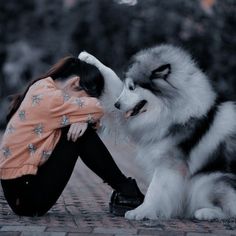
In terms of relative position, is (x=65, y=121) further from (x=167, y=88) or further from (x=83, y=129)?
(x=167, y=88)

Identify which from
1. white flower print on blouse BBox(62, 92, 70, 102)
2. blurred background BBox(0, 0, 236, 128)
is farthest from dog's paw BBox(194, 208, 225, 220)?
blurred background BBox(0, 0, 236, 128)

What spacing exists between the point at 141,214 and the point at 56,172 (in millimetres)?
705

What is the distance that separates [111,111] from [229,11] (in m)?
11.3

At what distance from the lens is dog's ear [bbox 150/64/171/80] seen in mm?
5203

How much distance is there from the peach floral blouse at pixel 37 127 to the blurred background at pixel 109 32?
10432 mm

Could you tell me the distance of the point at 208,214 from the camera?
16.6ft

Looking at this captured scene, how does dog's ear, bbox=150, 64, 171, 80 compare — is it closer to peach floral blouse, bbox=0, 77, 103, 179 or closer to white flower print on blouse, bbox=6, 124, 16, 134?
peach floral blouse, bbox=0, 77, 103, 179

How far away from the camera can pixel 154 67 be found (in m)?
5.24

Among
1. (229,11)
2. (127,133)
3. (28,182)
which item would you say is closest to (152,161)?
(127,133)

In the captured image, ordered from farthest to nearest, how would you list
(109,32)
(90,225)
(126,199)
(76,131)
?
(109,32) < (126,199) < (76,131) < (90,225)

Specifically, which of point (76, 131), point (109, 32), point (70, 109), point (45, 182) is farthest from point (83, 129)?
point (109, 32)

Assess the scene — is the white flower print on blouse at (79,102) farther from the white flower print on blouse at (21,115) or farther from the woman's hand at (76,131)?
the white flower print on blouse at (21,115)

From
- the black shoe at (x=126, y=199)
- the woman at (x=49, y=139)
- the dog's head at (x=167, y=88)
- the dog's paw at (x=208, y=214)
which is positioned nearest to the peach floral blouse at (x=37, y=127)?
the woman at (x=49, y=139)

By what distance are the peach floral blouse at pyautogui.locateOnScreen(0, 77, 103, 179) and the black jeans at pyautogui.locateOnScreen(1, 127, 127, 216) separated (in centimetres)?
7
